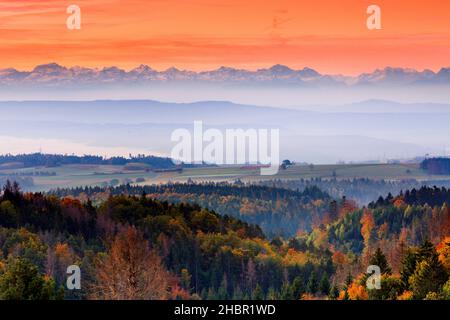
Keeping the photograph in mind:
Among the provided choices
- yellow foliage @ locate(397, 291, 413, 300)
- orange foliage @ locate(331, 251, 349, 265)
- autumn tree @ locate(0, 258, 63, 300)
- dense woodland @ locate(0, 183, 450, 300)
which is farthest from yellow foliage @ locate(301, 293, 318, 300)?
orange foliage @ locate(331, 251, 349, 265)

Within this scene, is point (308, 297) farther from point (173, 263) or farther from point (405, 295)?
point (173, 263)

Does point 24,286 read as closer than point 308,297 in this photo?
Yes

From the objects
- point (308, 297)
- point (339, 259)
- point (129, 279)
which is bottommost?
point (339, 259)

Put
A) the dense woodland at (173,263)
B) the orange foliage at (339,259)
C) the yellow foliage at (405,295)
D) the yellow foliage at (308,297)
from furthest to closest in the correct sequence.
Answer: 1. the orange foliage at (339,259)
2. the yellow foliage at (308,297)
3. the dense woodland at (173,263)
4. the yellow foliage at (405,295)

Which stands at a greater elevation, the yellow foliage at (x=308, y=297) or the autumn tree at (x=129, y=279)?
the autumn tree at (x=129, y=279)

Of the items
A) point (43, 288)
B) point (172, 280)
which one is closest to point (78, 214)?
point (172, 280)

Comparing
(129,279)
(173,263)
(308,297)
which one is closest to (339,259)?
(173,263)

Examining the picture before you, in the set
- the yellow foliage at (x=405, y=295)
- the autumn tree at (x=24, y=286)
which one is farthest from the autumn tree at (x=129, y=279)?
the yellow foliage at (x=405, y=295)

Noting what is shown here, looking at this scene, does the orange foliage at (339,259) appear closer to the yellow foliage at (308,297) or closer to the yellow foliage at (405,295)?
the yellow foliage at (308,297)

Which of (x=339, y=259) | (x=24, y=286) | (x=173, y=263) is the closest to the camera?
(x=24, y=286)

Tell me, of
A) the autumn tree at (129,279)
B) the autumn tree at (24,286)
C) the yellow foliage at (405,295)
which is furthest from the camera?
the autumn tree at (129,279)

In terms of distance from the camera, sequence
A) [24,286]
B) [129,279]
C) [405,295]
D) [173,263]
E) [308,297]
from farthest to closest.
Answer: [173,263] < [308,297] < [129,279] < [405,295] < [24,286]

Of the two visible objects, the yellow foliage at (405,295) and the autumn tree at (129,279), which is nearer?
the yellow foliage at (405,295)
